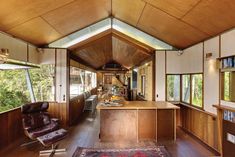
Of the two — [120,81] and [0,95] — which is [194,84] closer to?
[0,95]

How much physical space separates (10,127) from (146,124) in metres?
3.52

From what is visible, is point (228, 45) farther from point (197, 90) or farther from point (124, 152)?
point (124, 152)

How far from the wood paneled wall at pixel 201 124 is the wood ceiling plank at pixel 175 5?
2517 millimetres

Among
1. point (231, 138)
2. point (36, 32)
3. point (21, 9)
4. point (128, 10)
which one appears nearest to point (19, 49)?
point (36, 32)

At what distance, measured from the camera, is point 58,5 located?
4.11 metres

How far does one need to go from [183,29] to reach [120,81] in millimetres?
14660

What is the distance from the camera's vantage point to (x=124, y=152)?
4.33m

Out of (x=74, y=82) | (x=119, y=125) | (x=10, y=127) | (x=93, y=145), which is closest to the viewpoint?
(x=93, y=145)

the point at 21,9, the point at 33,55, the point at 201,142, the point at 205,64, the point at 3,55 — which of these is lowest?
the point at 201,142


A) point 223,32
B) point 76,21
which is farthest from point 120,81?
point 223,32

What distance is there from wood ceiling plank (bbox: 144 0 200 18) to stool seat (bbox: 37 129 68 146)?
11.8 ft

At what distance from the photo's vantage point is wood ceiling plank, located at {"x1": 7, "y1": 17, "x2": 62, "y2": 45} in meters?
4.46

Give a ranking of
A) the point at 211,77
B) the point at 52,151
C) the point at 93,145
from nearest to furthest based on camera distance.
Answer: the point at 52,151 < the point at 211,77 < the point at 93,145

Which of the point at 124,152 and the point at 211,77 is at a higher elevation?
the point at 211,77
